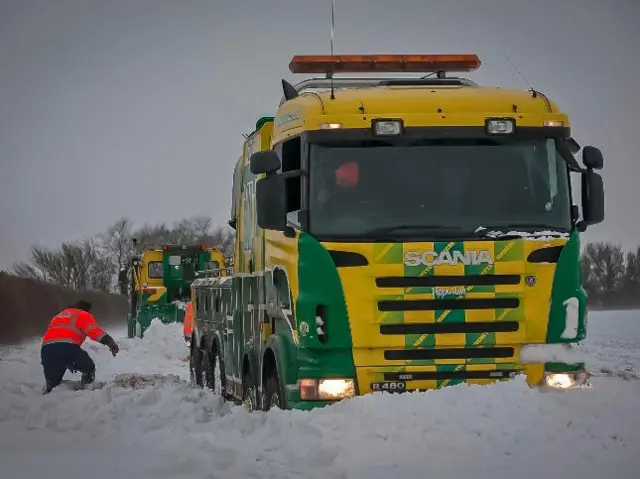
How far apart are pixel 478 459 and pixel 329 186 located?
8.81 feet

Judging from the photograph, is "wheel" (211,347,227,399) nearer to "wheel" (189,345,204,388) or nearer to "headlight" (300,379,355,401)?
"wheel" (189,345,204,388)

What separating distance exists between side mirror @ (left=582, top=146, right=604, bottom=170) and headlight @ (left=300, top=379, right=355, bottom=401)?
109 inches

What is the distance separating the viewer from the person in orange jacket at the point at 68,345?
592 inches

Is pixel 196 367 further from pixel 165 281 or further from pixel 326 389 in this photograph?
pixel 165 281

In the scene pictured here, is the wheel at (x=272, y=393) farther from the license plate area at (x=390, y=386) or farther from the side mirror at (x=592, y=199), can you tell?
the side mirror at (x=592, y=199)

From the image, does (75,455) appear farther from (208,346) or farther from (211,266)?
(211,266)

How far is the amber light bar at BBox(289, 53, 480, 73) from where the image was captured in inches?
470

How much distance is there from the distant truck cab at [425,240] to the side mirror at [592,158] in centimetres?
Result: 1

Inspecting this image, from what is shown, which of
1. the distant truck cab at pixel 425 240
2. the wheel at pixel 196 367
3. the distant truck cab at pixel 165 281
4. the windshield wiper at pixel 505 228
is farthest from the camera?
the distant truck cab at pixel 165 281

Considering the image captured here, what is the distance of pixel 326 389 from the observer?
9055mm

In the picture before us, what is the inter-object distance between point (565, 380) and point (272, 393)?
2.66 metres

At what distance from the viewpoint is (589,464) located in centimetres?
750

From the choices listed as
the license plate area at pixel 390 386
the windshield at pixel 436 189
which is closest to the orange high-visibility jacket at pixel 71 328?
the windshield at pixel 436 189

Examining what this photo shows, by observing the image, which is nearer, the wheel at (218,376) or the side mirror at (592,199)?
the side mirror at (592,199)
